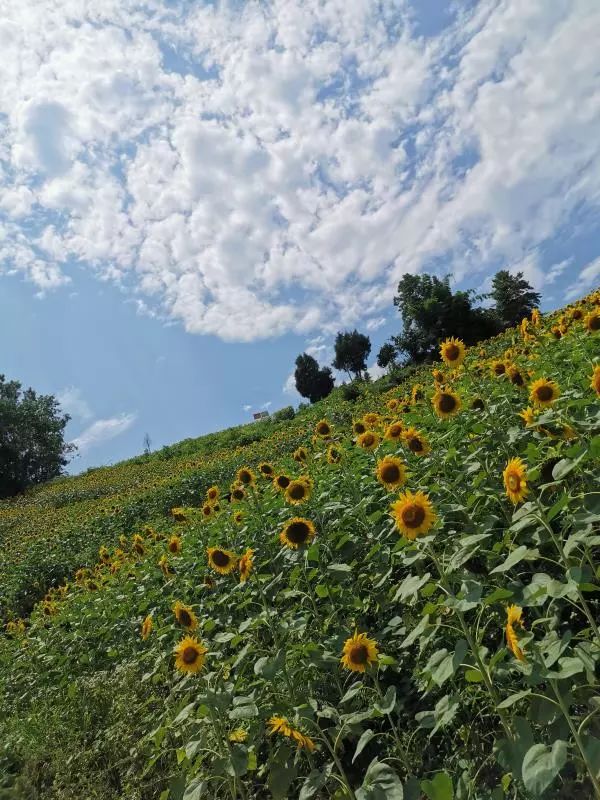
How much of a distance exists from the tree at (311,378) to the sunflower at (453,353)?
5046 cm

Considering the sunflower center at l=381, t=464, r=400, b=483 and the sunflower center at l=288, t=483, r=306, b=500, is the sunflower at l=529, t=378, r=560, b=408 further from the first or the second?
the sunflower center at l=288, t=483, r=306, b=500

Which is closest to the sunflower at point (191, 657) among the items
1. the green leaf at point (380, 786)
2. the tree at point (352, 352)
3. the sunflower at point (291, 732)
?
the sunflower at point (291, 732)

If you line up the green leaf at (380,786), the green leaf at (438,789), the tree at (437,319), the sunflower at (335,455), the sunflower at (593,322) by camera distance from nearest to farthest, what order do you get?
the green leaf at (438,789) < the green leaf at (380,786) < the sunflower at (593,322) < the sunflower at (335,455) < the tree at (437,319)

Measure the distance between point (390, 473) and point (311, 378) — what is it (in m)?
52.4

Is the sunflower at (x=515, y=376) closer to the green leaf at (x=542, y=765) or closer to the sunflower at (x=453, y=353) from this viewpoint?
the sunflower at (x=453, y=353)

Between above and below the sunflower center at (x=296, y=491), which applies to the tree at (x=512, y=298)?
above

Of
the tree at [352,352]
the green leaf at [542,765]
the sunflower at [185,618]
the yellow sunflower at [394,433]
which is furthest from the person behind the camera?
the tree at [352,352]

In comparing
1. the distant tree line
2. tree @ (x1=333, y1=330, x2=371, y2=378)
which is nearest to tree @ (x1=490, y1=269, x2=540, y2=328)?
the distant tree line

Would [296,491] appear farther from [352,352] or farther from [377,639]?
[352,352]

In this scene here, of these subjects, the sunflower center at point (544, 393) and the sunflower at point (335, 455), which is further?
the sunflower at point (335, 455)

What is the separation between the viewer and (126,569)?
5977 mm

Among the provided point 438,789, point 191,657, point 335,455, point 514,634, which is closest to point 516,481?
point 514,634

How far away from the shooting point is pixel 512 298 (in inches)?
1228

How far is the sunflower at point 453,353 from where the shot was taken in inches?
141
